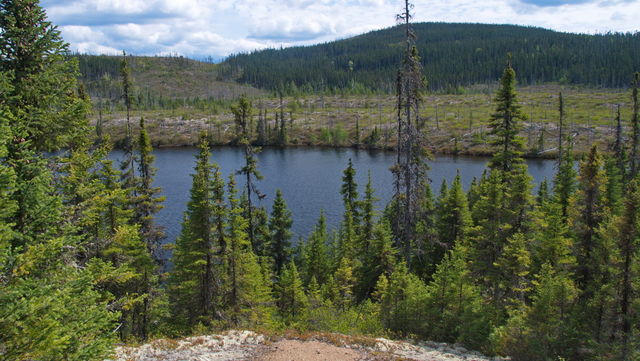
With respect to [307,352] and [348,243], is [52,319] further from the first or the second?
[348,243]

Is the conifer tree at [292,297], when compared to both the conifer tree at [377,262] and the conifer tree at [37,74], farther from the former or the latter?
the conifer tree at [37,74]

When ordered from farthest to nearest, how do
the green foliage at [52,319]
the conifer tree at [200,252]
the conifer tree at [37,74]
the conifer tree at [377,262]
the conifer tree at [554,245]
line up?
1. the conifer tree at [377,262]
2. the conifer tree at [200,252]
3. the conifer tree at [554,245]
4. the conifer tree at [37,74]
5. the green foliage at [52,319]

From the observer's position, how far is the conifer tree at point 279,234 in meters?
44.4

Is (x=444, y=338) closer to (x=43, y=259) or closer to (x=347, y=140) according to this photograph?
(x=43, y=259)

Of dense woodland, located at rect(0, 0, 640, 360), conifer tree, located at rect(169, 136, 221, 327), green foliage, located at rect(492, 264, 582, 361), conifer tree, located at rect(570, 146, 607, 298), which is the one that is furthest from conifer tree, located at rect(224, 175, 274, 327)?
conifer tree, located at rect(570, 146, 607, 298)

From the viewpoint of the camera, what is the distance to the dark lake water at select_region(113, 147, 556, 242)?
64.5 meters

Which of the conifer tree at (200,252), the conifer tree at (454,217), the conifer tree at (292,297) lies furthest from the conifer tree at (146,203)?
the conifer tree at (454,217)

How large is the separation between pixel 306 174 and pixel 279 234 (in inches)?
1851

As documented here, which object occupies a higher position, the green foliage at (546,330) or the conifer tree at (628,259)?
the conifer tree at (628,259)

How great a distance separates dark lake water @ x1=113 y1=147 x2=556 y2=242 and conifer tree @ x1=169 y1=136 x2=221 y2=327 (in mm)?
27787

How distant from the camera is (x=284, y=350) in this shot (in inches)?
646

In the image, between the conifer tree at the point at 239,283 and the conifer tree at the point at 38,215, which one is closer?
the conifer tree at the point at 38,215

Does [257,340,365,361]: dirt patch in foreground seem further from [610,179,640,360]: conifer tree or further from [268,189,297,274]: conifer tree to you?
[268,189,297,274]: conifer tree

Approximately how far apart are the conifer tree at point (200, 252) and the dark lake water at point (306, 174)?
2779 centimetres
